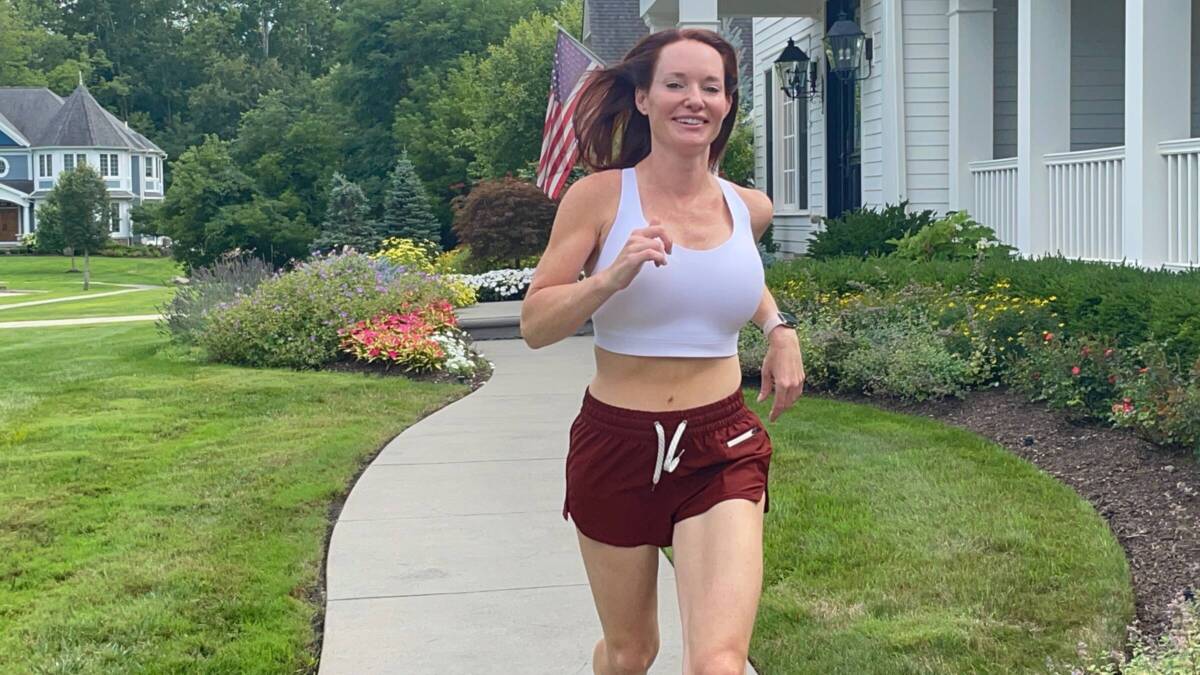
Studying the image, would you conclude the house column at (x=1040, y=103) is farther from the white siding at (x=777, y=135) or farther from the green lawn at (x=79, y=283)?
the green lawn at (x=79, y=283)

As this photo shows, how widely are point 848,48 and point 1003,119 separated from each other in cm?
187

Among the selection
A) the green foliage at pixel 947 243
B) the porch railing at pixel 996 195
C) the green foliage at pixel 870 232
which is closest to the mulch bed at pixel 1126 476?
the green foliage at pixel 947 243

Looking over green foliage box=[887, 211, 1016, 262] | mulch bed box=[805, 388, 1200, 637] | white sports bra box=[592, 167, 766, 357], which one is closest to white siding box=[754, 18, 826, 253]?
green foliage box=[887, 211, 1016, 262]

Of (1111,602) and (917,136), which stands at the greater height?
(917,136)

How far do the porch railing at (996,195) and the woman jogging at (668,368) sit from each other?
33.0 ft

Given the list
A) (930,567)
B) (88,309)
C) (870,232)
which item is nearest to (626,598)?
(930,567)

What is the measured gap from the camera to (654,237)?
9.89 ft

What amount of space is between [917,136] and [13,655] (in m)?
11.7

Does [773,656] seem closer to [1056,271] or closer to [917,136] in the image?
[1056,271]

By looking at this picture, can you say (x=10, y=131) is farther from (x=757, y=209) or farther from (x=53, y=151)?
(x=757, y=209)

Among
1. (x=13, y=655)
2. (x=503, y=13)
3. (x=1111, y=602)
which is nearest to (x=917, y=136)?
(x=1111, y=602)

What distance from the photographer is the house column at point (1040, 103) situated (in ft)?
39.1

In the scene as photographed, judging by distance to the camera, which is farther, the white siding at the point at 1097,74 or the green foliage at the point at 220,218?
the green foliage at the point at 220,218

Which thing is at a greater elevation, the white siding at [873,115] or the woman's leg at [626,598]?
the white siding at [873,115]
